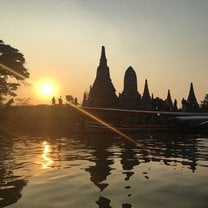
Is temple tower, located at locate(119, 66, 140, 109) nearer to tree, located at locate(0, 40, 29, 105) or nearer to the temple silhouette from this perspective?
the temple silhouette

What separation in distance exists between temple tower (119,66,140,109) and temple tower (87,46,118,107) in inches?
125

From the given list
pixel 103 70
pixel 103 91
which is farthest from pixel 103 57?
pixel 103 91

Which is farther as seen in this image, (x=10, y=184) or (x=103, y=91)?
(x=103, y=91)

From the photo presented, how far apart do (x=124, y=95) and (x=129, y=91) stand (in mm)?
1302

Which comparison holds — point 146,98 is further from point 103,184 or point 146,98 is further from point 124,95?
point 103,184

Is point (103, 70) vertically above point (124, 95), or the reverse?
point (103, 70)

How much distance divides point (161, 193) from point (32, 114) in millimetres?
42579

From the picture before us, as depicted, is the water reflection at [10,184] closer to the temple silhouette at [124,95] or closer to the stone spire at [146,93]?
the temple silhouette at [124,95]

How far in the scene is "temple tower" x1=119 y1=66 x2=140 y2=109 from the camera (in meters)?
63.1

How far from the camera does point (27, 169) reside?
12766mm

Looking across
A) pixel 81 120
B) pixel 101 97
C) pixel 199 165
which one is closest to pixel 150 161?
pixel 199 165

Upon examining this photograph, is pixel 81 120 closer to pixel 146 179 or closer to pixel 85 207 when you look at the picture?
pixel 146 179

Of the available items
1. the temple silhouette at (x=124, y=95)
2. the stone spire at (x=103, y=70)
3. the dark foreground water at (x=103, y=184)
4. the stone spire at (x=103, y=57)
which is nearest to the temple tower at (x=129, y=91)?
the temple silhouette at (x=124, y=95)

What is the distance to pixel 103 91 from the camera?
60344 mm
